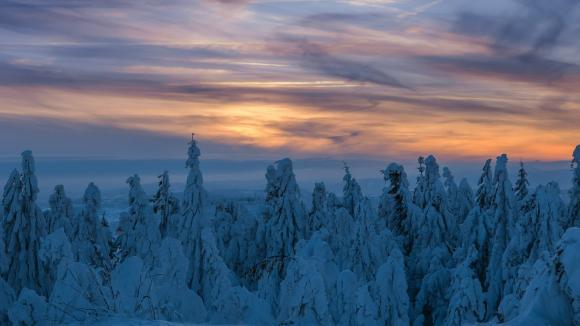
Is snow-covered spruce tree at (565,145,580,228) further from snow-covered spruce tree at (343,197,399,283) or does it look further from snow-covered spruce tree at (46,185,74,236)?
snow-covered spruce tree at (46,185,74,236)

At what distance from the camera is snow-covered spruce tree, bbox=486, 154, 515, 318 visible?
33938mm

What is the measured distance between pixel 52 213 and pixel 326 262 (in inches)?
918

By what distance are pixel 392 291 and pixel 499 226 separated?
9.12m

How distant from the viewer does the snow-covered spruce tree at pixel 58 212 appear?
41219 millimetres

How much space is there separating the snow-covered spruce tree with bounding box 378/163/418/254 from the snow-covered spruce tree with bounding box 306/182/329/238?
4.79 metres

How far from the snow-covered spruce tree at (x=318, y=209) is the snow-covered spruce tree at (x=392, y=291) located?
15.0 metres

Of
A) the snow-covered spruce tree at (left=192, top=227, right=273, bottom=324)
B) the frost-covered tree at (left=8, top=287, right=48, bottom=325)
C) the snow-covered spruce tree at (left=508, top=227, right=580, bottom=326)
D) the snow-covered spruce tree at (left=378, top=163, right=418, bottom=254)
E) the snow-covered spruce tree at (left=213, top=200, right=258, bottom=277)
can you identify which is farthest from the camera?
the snow-covered spruce tree at (left=213, top=200, right=258, bottom=277)

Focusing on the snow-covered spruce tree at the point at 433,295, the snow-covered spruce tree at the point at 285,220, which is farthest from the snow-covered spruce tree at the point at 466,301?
the snow-covered spruce tree at the point at 285,220

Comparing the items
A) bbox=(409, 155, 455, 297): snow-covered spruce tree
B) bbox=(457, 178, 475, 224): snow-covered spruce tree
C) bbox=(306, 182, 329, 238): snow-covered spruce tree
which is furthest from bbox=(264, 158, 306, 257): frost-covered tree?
bbox=(457, 178, 475, 224): snow-covered spruce tree

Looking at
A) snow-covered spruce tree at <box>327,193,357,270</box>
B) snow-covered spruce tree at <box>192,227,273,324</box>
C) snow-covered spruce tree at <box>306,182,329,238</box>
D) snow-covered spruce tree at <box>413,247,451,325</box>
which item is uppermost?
snow-covered spruce tree at <box>306,182,329,238</box>

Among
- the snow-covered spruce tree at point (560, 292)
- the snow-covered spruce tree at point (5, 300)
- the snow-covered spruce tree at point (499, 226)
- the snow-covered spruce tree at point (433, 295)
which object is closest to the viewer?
the snow-covered spruce tree at point (560, 292)

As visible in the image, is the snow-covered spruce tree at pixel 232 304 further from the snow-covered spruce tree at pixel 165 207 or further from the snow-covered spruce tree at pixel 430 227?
the snow-covered spruce tree at pixel 430 227

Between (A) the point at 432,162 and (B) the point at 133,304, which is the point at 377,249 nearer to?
(A) the point at 432,162

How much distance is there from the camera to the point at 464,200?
5397cm
